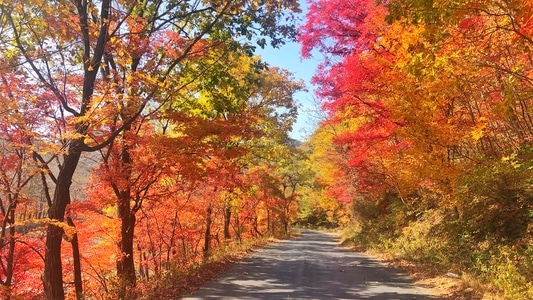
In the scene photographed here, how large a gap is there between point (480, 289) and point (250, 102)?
1308 cm

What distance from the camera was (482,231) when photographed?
433 inches

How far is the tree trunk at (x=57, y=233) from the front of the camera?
7.52 m

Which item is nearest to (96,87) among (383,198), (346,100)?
(346,100)

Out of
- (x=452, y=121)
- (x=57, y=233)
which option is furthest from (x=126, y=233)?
(x=452, y=121)

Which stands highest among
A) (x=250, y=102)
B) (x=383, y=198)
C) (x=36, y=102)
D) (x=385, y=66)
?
(x=250, y=102)

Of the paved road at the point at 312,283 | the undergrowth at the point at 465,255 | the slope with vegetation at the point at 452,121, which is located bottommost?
the paved road at the point at 312,283

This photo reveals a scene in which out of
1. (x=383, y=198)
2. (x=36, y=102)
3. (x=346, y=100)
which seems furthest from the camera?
(x=383, y=198)

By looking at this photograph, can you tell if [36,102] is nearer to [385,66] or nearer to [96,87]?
[96,87]

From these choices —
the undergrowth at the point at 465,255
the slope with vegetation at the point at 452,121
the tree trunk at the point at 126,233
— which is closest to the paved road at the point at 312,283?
the undergrowth at the point at 465,255

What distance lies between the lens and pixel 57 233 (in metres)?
7.69

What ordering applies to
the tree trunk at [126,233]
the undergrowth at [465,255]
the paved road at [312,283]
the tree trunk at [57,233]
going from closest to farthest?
the undergrowth at [465,255], the tree trunk at [57,233], the paved road at [312,283], the tree trunk at [126,233]

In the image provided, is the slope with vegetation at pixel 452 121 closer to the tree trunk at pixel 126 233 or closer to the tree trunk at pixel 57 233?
the tree trunk at pixel 57 233

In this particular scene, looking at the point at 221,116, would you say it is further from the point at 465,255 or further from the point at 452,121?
the point at 465,255

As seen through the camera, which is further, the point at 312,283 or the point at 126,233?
the point at 126,233
